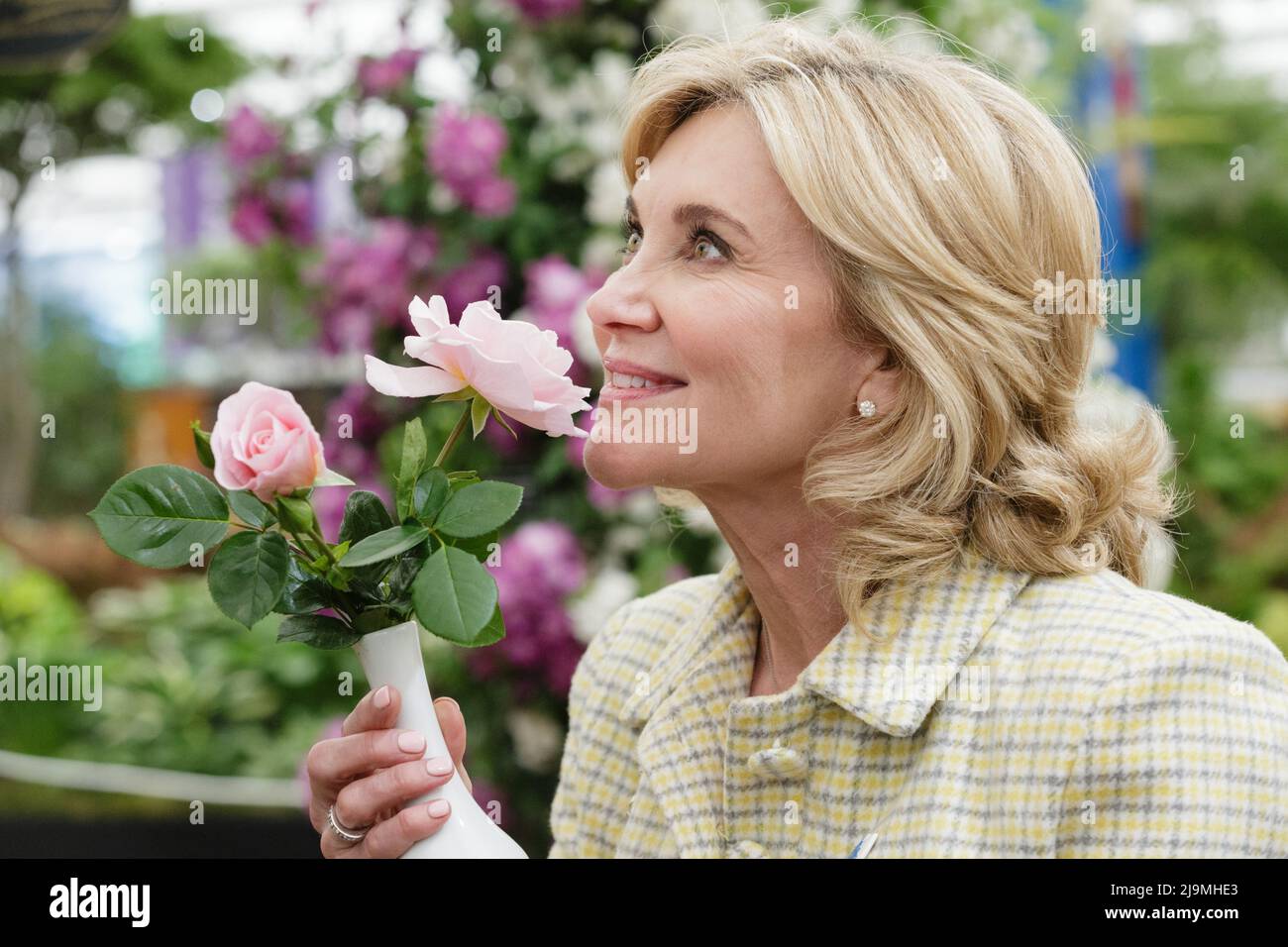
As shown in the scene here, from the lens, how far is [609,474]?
142cm

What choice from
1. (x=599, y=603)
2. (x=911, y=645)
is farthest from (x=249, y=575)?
(x=599, y=603)

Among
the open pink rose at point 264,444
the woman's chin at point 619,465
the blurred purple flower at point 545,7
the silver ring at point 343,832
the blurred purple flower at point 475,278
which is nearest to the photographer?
the open pink rose at point 264,444

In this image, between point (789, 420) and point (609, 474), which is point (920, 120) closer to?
point (789, 420)

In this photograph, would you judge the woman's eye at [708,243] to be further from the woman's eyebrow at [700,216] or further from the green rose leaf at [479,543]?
Answer: the green rose leaf at [479,543]

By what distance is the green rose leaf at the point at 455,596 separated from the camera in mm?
1024

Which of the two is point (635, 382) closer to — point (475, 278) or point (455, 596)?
point (455, 596)

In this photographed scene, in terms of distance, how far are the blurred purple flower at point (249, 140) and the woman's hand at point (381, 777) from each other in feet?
7.53

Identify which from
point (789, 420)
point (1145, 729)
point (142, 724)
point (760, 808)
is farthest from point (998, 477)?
point (142, 724)

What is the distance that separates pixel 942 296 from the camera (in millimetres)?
1409

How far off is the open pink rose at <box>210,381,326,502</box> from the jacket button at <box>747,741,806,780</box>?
0.62 metres

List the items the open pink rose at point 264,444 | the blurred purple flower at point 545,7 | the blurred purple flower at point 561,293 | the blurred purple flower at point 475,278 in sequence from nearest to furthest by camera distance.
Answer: the open pink rose at point 264,444 < the blurred purple flower at point 561,293 < the blurred purple flower at point 545,7 < the blurred purple flower at point 475,278

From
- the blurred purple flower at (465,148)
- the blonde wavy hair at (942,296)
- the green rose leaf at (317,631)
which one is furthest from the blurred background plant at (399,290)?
the green rose leaf at (317,631)

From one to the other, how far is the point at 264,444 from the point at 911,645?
719 millimetres

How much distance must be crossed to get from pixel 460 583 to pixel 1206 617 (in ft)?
2.40
